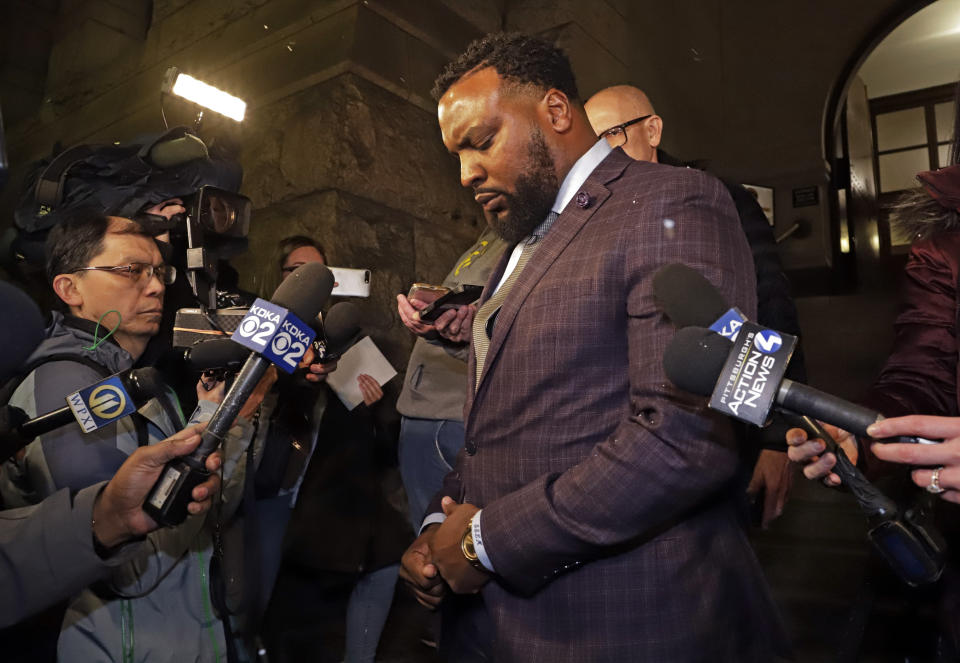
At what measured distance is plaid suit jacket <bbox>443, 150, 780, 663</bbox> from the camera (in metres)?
1.14

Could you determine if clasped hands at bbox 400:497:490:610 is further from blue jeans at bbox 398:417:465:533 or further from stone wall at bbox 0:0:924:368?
stone wall at bbox 0:0:924:368

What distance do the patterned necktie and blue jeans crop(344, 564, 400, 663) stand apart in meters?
1.67

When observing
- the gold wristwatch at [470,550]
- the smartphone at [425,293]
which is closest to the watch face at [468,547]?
the gold wristwatch at [470,550]

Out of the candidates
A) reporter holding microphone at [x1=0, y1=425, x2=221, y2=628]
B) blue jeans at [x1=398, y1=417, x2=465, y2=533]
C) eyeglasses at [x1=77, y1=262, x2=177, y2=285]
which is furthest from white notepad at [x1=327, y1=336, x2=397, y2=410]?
reporter holding microphone at [x1=0, y1=425, x2=221, y2=628]

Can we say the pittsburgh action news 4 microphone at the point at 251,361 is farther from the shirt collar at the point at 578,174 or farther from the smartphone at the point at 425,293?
the smartphone at the point at 425,293

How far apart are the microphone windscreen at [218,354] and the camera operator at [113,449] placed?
254 mm

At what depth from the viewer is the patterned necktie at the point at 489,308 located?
154 centimetres

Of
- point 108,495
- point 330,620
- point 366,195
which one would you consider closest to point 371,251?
point 366,195

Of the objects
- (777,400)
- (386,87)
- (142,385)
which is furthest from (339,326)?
(386,87)

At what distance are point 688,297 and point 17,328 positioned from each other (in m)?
0.82

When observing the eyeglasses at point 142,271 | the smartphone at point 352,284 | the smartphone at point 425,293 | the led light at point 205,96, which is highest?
the led light at point 205,96

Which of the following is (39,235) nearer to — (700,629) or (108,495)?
(108,495)

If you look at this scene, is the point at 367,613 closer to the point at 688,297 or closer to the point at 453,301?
the point at 453,301

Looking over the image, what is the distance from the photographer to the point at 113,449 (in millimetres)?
1651
